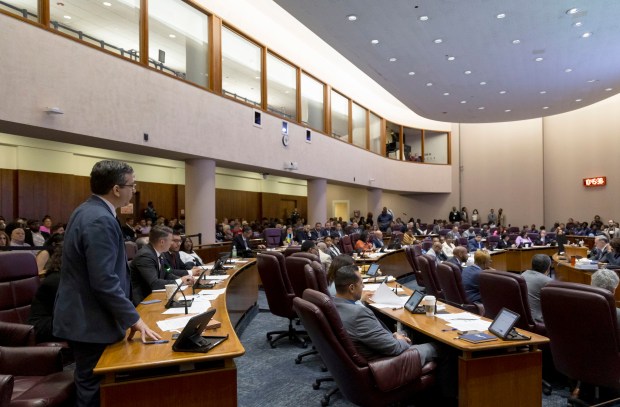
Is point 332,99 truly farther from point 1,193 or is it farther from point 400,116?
point 1,193

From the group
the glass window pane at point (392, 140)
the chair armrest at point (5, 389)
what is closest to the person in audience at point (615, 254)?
the chair armrest at point (5, 389)

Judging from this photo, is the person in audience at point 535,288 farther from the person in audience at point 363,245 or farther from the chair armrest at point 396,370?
the person in audience at point 363,245

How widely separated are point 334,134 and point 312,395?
1306cm

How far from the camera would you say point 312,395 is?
3.74m

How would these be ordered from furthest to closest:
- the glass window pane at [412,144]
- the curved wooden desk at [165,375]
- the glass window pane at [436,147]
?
1. the glass window pane at [436,147]
2. the glass window pane at [412,144]
3. the curved wooden desk at [165,375]

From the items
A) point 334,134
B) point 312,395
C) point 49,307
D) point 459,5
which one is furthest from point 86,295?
point 334,134

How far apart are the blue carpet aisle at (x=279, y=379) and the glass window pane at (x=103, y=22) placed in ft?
18.4

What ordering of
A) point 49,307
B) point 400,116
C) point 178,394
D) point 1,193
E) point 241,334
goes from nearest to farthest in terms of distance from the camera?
point 178,394
point 49,307
point 241,334
point 1,193
point 400,116

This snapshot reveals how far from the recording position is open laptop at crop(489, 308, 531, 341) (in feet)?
9.18

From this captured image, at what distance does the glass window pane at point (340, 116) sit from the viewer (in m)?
16.3

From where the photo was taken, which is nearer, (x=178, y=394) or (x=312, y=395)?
(x=178, y=394)

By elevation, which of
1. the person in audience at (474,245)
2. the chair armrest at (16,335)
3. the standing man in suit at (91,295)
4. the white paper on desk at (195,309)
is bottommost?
the person in audience at (474,245)

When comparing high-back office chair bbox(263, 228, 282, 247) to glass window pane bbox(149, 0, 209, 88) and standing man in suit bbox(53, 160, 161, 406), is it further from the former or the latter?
standing man in suit bbox(53, 160, 161, 406)

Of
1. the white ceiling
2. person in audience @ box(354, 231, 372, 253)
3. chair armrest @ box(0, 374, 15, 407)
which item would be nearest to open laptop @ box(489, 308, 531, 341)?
chair armrest @ box(0, 374, 15, 407)
